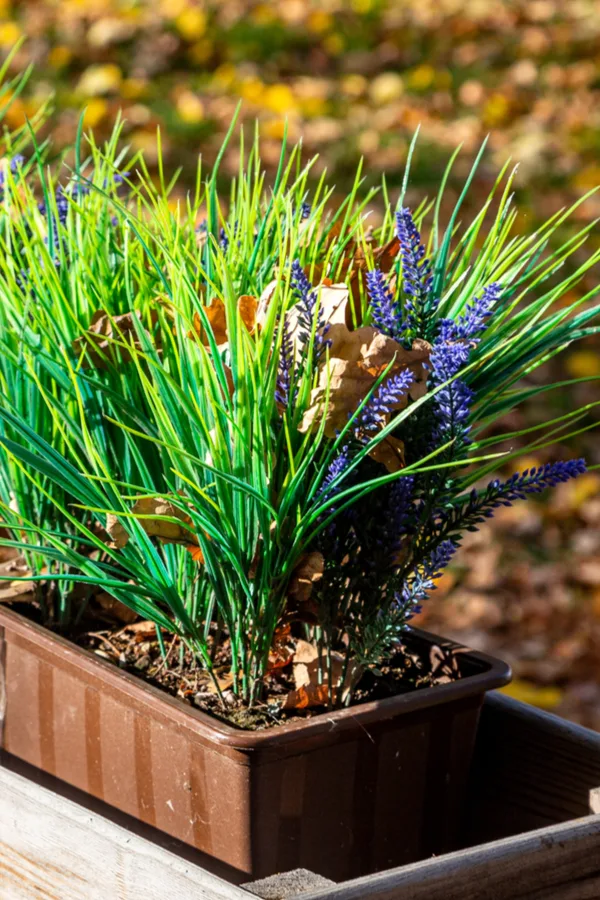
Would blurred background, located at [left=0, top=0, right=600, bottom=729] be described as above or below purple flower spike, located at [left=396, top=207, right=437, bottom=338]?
above

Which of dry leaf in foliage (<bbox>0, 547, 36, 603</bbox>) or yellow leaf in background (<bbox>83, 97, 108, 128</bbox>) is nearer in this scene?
dry leaf in foliage (<bbox>0, 547, 36, 603</bbox>)

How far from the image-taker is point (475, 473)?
3.25 ft

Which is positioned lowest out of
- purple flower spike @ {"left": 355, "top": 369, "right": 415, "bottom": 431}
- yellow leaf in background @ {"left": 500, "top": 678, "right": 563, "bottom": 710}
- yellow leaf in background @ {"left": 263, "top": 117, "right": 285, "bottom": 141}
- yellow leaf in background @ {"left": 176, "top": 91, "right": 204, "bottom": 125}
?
yellow leaf in background @ {"left": 500, "top": 678, "right": 563, "bottom": 710}

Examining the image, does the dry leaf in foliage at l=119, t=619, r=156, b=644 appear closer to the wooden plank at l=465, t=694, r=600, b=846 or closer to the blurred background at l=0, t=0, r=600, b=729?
the wooden plank at l=465, t=694, r=600, b=846

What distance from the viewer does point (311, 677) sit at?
3.25 ft

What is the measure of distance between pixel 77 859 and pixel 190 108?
172 inches

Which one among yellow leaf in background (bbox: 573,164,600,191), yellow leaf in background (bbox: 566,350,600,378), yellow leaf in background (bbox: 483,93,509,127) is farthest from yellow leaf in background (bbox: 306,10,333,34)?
yellow leaf in background (bbox: 566,350,600,378)

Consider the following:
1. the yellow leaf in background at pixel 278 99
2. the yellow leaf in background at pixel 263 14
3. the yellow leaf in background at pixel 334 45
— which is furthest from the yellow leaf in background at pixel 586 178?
the yellow leaf in background at pixel 263 14

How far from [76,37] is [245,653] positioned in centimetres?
489

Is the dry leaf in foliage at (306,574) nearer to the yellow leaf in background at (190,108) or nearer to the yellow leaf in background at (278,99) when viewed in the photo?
the yellow leaf in background at (190,108)

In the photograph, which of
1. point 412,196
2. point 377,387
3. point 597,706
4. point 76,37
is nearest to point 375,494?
point 377,387

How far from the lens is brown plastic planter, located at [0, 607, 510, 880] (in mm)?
886

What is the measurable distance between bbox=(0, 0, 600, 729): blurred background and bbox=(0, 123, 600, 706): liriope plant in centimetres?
272

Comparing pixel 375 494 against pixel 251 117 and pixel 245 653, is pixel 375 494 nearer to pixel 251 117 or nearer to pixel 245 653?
pixel 245 653
